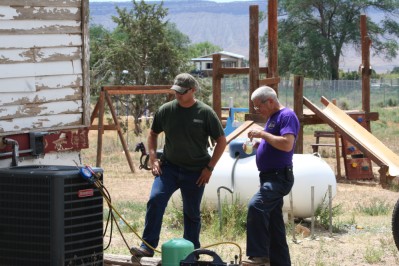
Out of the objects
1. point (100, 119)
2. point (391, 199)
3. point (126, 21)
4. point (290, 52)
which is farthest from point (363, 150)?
point (290, 52)

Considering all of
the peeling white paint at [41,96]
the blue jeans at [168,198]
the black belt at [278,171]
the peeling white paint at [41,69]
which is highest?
the peeling white paint at [41,69]

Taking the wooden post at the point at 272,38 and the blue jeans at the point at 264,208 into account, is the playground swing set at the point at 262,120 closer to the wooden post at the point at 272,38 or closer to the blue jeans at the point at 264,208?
the wooden post at the point at 272,38

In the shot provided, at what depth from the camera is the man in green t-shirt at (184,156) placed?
26.5 feet

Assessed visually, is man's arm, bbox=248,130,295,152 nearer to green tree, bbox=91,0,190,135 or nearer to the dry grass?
the dry grass

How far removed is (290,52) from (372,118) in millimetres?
51589

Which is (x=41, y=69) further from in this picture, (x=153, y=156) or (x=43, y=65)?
(x=153, y=156)

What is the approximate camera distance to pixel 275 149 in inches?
311

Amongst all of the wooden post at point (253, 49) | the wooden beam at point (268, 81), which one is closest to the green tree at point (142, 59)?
the wooden post at point (253, 49)

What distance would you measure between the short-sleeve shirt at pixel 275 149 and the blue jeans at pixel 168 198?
2.12 ft

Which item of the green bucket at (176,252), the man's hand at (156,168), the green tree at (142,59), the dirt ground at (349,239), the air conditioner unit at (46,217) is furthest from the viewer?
the green tree at (142,59)

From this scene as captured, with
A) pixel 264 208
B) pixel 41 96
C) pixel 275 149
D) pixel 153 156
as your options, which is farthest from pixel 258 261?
pixel 41 96

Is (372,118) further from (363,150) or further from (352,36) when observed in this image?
(352,36)

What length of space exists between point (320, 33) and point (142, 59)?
159ft

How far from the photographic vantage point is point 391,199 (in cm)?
1474
